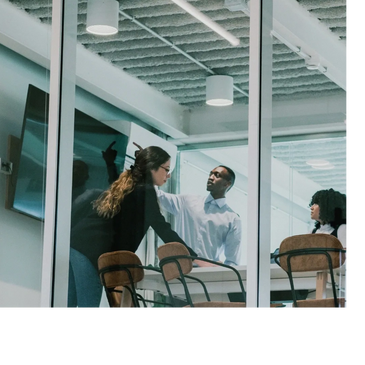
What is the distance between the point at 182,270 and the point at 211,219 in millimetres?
295

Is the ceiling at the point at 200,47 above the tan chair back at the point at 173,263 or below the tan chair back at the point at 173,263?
above

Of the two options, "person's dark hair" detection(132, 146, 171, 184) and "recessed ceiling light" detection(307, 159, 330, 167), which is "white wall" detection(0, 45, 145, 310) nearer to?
"person's dark hair" detection(132, 146, 171, 184)

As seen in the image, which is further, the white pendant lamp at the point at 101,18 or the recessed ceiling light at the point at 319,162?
the white pendant lamp at the point at 101,18

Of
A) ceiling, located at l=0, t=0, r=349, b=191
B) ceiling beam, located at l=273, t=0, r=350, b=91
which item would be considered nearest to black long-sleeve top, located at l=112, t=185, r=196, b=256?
ceiling, located at l=0, t=0, r=349, b=191

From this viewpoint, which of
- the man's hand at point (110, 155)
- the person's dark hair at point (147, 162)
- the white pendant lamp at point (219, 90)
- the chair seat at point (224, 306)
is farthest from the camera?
the man's hand at point (110, 155)

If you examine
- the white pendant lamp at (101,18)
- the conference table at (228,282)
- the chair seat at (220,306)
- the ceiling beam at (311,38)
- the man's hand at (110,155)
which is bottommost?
the chair seat at (220,306)

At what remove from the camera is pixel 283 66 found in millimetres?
4453

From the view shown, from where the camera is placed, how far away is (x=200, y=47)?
15.2 feet

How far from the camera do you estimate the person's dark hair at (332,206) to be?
14.0 feet

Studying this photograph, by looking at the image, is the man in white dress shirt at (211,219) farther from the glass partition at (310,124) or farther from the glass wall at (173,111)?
the glass partition at (310,124)

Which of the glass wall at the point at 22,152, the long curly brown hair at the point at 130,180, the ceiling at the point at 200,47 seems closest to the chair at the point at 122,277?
→ the long curly brown hair at the point at 130,180

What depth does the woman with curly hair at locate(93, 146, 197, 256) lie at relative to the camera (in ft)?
15.1

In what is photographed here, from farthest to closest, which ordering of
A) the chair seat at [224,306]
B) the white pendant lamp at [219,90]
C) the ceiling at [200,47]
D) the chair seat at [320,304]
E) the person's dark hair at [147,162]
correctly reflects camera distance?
the person's dark hair at [147,162] < the white pendant lamp at [219,90] < the ceiling at [200,47] < the chair seat at [224,306] < the chair seat at [320,304]
